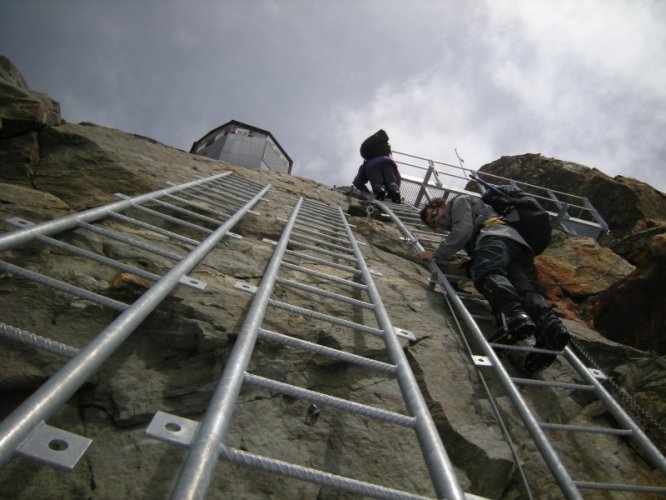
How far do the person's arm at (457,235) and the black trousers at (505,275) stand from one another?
0.18m

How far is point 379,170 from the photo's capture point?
8.62m

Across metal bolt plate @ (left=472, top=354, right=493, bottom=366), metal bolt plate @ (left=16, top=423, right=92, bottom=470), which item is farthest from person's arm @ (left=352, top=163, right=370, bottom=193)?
metal bolt plate @ (left=16, top=423, right=92, bottom=470)

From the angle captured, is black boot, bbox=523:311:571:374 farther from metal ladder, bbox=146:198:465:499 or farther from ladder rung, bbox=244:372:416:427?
ladder rung, bbox=244:372:416:427

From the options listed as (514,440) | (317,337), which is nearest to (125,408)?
(317,337)

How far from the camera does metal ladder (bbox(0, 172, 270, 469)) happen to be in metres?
0.95

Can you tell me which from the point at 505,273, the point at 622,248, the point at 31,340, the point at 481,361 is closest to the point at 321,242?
the point at 505,273

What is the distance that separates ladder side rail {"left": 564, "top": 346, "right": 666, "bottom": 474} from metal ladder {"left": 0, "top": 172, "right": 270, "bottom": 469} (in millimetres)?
2892

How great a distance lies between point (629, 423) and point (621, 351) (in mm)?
1419

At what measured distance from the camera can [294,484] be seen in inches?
61.6

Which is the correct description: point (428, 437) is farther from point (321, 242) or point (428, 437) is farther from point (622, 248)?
point (622, 248)

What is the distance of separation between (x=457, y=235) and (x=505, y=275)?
0.68 m

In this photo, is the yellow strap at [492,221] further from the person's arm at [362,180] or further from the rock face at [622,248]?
the person's arm at [362,180]

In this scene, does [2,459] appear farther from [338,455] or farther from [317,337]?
[317,337]

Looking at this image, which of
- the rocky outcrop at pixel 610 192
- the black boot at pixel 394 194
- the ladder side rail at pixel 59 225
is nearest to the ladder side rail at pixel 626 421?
the ladder side rail at pixel 59 225
